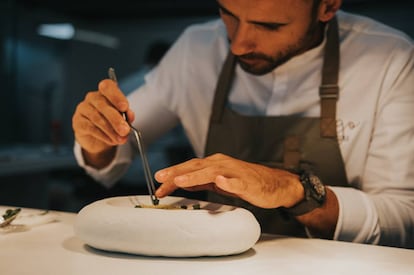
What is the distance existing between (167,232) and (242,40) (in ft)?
2.22

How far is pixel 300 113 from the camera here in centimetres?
166

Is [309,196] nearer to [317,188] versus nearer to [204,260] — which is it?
[317,188]

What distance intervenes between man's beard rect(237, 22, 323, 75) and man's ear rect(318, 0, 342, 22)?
0.10 feet

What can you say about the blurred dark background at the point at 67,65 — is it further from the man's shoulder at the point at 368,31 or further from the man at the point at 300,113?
the man's shoulder at the point at 368,31

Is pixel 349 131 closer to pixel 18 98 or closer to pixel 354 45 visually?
pixel 354 45

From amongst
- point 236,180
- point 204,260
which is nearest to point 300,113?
point 236,180

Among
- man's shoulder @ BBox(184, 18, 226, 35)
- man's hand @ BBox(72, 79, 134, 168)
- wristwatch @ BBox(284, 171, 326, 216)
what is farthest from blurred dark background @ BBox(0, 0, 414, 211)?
wristwatch @ BBox(284, 171, 326, 216)

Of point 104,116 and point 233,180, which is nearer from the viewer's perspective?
point 233,180

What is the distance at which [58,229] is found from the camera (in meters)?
1.19

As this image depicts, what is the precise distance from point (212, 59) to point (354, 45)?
0.48 metres

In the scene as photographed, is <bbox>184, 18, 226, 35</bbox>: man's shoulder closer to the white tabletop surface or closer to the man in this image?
the man

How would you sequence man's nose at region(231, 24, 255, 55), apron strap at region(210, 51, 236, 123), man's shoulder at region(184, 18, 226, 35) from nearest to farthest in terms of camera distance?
1. man's nose at region(231, 24, 255, 55)
2. apron strap at region(210, 51, 236, 123)
3. man's shoulder at region(184, 18, 226, 35)

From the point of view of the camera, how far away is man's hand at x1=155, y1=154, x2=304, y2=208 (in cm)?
108

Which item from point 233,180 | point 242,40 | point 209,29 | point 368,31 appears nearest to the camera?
point 233,180
